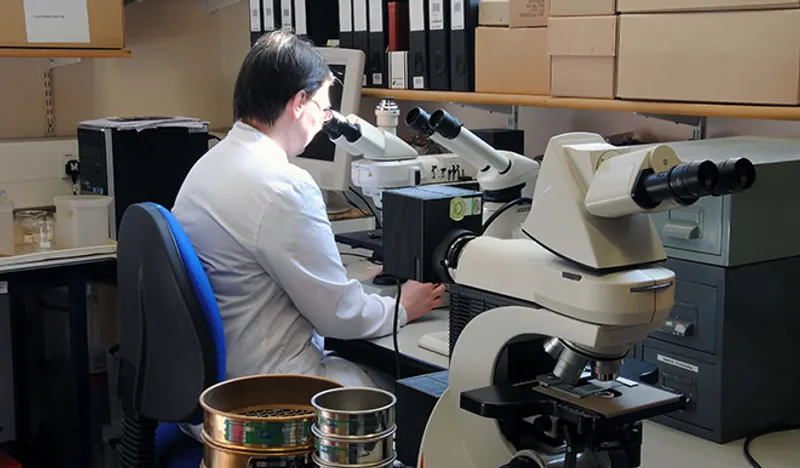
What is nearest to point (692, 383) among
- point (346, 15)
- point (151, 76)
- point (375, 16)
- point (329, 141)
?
point (329, 141)

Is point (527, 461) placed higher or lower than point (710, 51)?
lower

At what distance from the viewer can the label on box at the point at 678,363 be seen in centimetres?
151

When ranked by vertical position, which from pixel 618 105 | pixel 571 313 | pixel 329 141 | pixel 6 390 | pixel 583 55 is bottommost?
pixel 6 390

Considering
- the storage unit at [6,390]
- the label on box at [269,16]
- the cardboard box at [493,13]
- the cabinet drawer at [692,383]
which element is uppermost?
the label on box at [269,16]

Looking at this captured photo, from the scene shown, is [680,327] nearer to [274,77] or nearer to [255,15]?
[274,77]

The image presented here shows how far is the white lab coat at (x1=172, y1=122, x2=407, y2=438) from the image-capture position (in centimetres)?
184

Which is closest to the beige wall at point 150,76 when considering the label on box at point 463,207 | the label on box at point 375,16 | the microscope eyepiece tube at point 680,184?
the label on box at point 375,16

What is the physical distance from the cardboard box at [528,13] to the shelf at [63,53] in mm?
1420

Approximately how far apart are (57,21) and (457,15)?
1.34m

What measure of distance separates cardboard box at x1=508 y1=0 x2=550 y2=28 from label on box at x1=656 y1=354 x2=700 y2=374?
882 millimetres

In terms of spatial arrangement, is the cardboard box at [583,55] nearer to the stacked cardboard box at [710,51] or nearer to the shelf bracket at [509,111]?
the stacked cardboard box at [710,51]

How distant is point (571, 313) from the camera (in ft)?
3.41

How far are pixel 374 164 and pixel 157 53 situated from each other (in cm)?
161

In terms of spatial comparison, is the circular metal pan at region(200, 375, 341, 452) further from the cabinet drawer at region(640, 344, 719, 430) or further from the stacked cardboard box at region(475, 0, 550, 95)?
the stacked cardboard box at region(475, 0, 550, 95)
